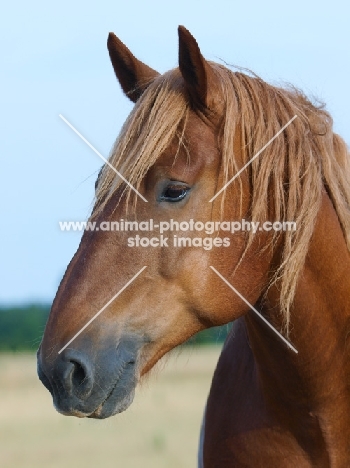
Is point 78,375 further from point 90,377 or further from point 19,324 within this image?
point 19,324

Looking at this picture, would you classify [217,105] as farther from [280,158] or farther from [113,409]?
[113,409]

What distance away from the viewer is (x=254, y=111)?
3.72m

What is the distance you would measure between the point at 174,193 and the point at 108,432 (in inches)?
581

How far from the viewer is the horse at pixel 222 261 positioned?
3.37 meters

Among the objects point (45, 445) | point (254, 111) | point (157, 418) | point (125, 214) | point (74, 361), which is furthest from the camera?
point (157, 418)

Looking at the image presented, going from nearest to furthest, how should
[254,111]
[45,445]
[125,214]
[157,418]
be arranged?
[125,214], [254,111], [45,445], [157,418]

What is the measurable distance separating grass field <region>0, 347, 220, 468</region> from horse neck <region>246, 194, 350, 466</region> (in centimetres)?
450

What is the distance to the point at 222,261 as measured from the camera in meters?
3.55

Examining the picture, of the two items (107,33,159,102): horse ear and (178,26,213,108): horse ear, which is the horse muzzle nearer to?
(178,26,213,108): horse ear

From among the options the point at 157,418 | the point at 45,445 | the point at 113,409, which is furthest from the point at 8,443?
the point at 113,409

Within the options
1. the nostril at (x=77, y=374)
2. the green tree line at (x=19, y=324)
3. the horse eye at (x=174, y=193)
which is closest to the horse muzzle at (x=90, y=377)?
the nostril at (x=77, y=374)

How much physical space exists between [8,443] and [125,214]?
12758 mm

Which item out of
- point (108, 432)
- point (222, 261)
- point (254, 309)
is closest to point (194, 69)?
point (222, 261)

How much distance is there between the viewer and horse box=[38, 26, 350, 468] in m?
3.37
